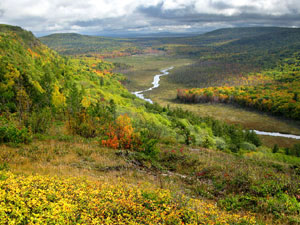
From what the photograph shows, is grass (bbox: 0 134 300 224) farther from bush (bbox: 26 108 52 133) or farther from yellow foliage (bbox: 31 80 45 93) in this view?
yellow foliage (bbox: 31 80 45 93)

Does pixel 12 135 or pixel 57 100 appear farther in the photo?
pixel 57 100

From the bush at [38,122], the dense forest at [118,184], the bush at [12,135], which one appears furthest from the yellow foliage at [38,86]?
the bush at [12,135]

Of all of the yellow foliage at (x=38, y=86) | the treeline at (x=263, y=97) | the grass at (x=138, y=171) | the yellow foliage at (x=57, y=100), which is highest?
the yellow foliage at (x=38, y=86)

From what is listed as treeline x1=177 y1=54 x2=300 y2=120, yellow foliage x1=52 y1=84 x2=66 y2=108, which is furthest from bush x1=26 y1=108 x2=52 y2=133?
treeline x1=177 y1=54 x2=300 y2=120

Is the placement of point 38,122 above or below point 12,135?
below

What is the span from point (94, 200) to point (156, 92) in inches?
6474

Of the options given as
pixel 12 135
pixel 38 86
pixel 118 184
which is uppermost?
pixel 38 86

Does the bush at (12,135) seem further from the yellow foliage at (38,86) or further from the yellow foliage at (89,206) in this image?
the yellow foliage at (38,86)

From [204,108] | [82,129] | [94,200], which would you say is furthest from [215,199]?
[204,108]

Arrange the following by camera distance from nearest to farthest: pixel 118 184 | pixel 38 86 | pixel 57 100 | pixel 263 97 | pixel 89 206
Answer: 1. pixel 89 206
2. pixel 118 184
3. pixel 38 86
4. pixel 57 100
5. pixel 263 97

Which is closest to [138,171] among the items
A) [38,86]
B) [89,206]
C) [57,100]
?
[89,206]

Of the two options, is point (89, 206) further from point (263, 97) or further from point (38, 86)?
point (263, 97)

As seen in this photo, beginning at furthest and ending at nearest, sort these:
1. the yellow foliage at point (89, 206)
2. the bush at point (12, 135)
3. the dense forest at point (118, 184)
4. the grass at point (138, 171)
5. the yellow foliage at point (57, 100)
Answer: the yellow foliage at point (57, 100) < the bush at point (12, 135) < the grass at point (138, 171) < the dense forest at point (118, 184) < the yellow foliage at point (89, 206)

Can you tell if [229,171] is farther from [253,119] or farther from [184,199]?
[253,119]
